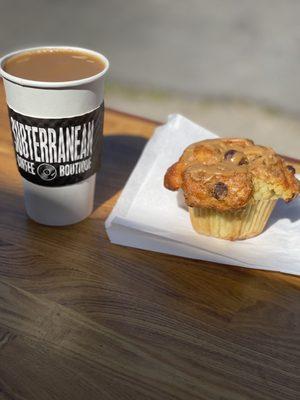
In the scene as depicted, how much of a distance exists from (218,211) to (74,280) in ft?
0.82

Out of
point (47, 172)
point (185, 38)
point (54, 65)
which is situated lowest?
point (185, 38)

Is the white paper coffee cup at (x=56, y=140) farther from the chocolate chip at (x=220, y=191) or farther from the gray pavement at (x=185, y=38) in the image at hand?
the gray pavement at (x=185, y=38)

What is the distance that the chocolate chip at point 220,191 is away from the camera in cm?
85

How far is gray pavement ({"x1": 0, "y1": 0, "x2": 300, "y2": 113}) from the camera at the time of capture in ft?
11.4

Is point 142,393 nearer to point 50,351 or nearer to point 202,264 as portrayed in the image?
point 50,351

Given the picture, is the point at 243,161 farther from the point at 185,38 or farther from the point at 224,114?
the point at 185,38

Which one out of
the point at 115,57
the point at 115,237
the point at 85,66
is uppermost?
the point at 85,66

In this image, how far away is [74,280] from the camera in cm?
83

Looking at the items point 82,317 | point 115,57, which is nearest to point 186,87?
point 115,57

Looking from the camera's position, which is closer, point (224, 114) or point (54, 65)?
point (54, 65)

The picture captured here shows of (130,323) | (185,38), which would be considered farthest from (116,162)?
(185,38)

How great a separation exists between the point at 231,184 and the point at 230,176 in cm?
1

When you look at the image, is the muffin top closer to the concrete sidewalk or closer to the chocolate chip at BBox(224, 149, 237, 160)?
the chocolate chip at BBox(224, 149, 237, 160)

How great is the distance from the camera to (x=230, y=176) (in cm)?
86
